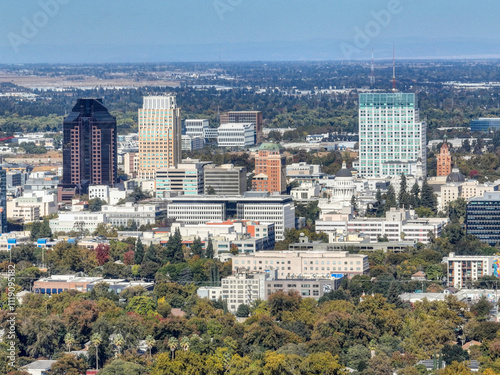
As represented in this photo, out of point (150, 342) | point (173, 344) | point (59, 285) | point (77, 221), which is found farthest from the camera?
point (77, 221)

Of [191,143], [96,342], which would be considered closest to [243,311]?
[96,342]

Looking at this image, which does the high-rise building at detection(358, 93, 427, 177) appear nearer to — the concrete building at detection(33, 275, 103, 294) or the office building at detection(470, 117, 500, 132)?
the office building at detection(470, 117, 500, 132)

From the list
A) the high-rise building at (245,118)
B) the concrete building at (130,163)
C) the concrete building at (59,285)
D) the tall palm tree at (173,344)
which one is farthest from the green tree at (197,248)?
the high-rise building at (245,118)

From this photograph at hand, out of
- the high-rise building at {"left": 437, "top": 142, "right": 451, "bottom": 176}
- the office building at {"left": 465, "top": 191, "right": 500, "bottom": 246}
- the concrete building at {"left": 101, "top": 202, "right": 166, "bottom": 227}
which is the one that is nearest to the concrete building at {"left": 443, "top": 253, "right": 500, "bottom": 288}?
the office building at {"left": 465, "top": 191, "right": 500, "bottom": 246}

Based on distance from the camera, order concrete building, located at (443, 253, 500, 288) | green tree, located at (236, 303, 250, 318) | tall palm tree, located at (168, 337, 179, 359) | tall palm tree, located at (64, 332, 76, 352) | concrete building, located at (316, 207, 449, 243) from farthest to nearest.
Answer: concrete building, located at (316, 207, 449, 243) → concrete building, located at (443, 253, 500, 288) → green tree, located at (236, 303, 250, 318) → tall palm tree, located at (64, 332, 76, 352) → tall palm tree, located at (168, 337, 179, 359)

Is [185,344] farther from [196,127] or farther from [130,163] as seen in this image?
[196,127]
